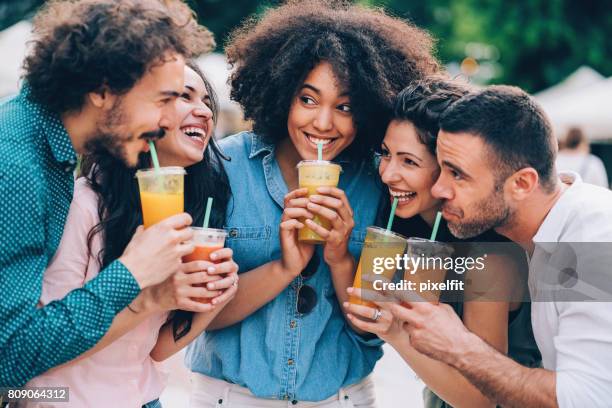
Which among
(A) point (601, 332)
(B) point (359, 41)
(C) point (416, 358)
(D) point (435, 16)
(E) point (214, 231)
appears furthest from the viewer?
(D) point (435, 16)

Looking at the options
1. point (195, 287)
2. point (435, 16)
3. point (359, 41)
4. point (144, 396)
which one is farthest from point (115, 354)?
point (435, 16)

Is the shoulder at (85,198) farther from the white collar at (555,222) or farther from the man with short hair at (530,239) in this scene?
the white collar at (555,222)

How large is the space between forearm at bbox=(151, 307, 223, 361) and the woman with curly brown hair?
6.7 inches

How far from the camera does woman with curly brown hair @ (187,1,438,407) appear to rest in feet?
9.69

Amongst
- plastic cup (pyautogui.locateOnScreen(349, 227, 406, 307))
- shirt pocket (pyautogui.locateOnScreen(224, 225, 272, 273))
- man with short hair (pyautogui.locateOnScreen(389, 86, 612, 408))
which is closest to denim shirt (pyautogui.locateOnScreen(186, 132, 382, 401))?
shirt pocket (pyautogui.locateOnScreen(224, 225, 272, 273))

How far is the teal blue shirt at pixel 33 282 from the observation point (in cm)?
221

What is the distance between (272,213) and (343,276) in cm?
44

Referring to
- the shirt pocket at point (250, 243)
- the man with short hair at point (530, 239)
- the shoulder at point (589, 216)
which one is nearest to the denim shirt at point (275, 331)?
the shirt pocket at point (250, 243)

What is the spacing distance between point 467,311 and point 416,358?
0.30 meters

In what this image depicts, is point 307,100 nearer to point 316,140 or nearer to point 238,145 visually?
point 316,140

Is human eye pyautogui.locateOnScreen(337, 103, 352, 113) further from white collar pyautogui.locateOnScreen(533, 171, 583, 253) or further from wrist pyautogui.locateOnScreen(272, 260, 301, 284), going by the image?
white collar pyautogui.locateOnScreen(533, 171, 583, 253)

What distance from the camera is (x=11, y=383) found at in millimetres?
2320

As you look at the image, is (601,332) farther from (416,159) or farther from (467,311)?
(416,159)

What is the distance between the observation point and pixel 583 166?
9633 millimetres
